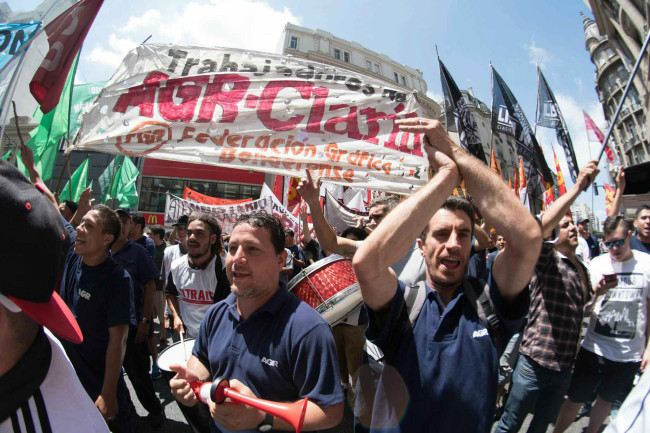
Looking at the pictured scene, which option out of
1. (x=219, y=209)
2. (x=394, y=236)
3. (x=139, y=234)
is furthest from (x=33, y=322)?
(x=219, y=209)

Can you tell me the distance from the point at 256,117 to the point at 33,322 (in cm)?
255

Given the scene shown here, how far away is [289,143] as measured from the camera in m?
3.20

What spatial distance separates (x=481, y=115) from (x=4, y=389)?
64.5 metres

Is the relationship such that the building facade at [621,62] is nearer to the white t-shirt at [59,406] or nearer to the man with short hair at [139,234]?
the man with short hair at [139,234]

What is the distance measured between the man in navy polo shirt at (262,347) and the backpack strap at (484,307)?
0.70 metres

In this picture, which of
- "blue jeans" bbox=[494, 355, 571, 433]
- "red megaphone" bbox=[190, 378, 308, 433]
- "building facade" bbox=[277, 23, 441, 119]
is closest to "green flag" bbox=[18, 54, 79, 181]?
"red megaphone" bbox=[190, 378, 308, 433]

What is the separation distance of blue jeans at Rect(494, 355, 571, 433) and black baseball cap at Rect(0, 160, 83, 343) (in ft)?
10.8

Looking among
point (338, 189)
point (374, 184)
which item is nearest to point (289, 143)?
point (374, 184)

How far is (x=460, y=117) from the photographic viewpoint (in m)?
4.75

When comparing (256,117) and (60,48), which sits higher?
(60,48)

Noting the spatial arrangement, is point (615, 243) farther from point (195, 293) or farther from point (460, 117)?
point (195, 293)

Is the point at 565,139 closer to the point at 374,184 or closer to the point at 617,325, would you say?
the point at 617,325

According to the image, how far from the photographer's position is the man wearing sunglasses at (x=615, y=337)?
3.28 metres

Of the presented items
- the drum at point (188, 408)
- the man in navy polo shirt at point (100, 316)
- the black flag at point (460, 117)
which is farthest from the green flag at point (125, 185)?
the drum at point (188, 408)
